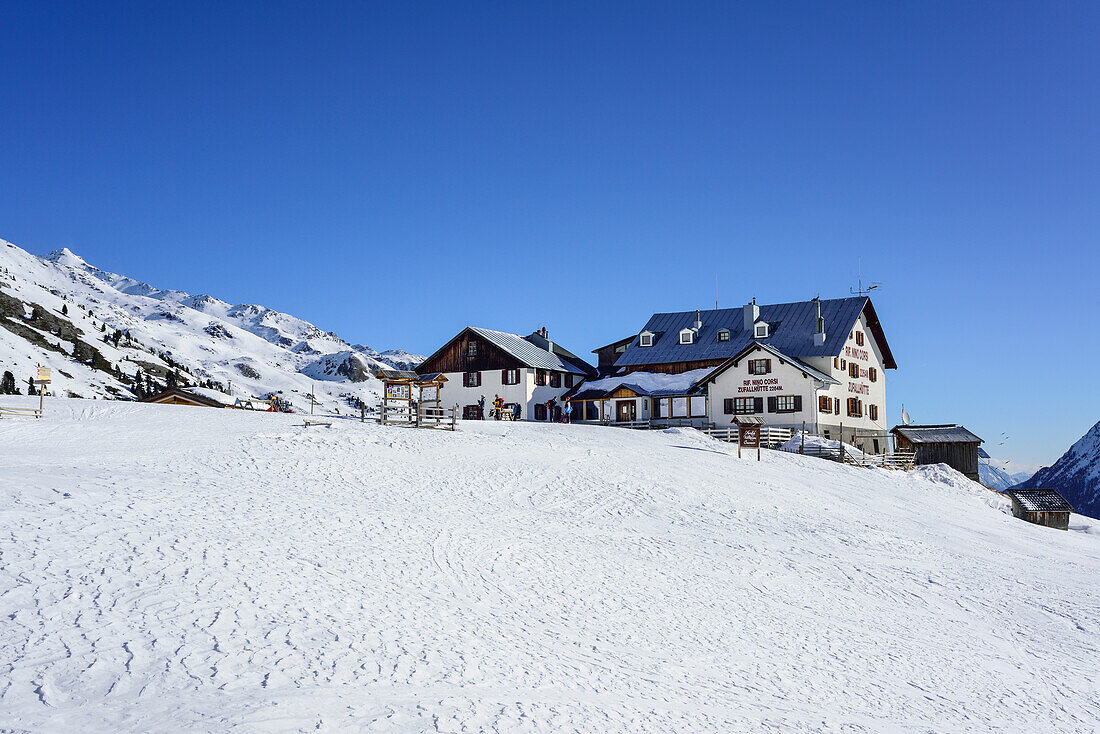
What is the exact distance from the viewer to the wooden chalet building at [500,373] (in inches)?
2554

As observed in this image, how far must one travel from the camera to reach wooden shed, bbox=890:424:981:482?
5491cm

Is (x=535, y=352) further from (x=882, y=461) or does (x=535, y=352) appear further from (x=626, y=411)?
(x=882, y=461)

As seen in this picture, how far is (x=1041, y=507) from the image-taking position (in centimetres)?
4600

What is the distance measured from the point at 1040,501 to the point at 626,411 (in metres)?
26.4

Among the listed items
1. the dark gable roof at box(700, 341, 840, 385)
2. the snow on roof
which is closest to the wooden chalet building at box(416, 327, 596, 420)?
the snow on roof

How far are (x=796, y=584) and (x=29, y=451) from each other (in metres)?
23.2

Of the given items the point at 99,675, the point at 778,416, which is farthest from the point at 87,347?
the point at 99,675

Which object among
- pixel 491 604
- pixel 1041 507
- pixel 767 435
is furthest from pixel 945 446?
pixel 491 604

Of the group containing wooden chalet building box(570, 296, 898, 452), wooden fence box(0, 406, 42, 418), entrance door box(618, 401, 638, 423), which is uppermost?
wooden chalet building box(570, 296, 898, 452)

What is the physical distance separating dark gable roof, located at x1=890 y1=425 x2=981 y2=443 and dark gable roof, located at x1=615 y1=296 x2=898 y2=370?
A: 24.8 feet

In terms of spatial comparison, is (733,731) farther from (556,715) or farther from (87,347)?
(87,347)

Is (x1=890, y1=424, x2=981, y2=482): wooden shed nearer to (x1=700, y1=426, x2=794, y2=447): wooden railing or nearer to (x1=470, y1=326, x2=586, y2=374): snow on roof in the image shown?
(x1=700, y1=426, x2=794, y2=447): wooden railing

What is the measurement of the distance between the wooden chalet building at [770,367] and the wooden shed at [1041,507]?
33.9 ft

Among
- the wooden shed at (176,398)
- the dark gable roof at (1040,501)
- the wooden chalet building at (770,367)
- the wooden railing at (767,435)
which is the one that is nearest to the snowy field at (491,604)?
the wooden railing at (767,435)
